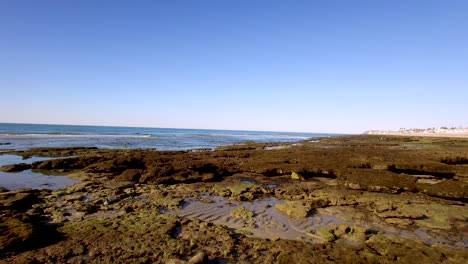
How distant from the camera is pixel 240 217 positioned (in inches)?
354

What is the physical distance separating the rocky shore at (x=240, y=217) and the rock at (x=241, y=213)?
4 cm

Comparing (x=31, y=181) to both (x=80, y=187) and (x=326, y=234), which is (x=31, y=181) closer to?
(x=80, y=187)

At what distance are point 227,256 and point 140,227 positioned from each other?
2.81m

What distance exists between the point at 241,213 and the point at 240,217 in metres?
0.31

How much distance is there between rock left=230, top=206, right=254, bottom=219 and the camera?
9.08m

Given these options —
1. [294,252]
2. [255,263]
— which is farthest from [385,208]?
[255,263]

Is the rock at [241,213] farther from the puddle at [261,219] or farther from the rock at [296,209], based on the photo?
the rock at [296,209]

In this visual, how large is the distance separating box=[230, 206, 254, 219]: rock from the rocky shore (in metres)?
0.04

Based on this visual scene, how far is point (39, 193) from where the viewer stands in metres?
11.1

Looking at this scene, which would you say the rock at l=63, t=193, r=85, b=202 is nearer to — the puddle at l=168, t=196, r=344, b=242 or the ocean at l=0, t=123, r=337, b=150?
the puddle at l=168, t=196, r=344, b=242

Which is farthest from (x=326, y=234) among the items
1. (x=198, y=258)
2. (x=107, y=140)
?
(x=107, y=140)

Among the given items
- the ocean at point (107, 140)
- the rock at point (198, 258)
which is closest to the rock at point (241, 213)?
the rock at point (198, 258)

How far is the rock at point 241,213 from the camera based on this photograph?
908 centimetres

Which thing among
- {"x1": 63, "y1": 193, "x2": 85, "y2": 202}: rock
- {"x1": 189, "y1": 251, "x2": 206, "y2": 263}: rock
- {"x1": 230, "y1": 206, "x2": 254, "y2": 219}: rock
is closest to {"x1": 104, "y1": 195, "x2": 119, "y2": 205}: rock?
{"x1": 63, "y1": 193, "x2": 85, "y2": 202}: rock
